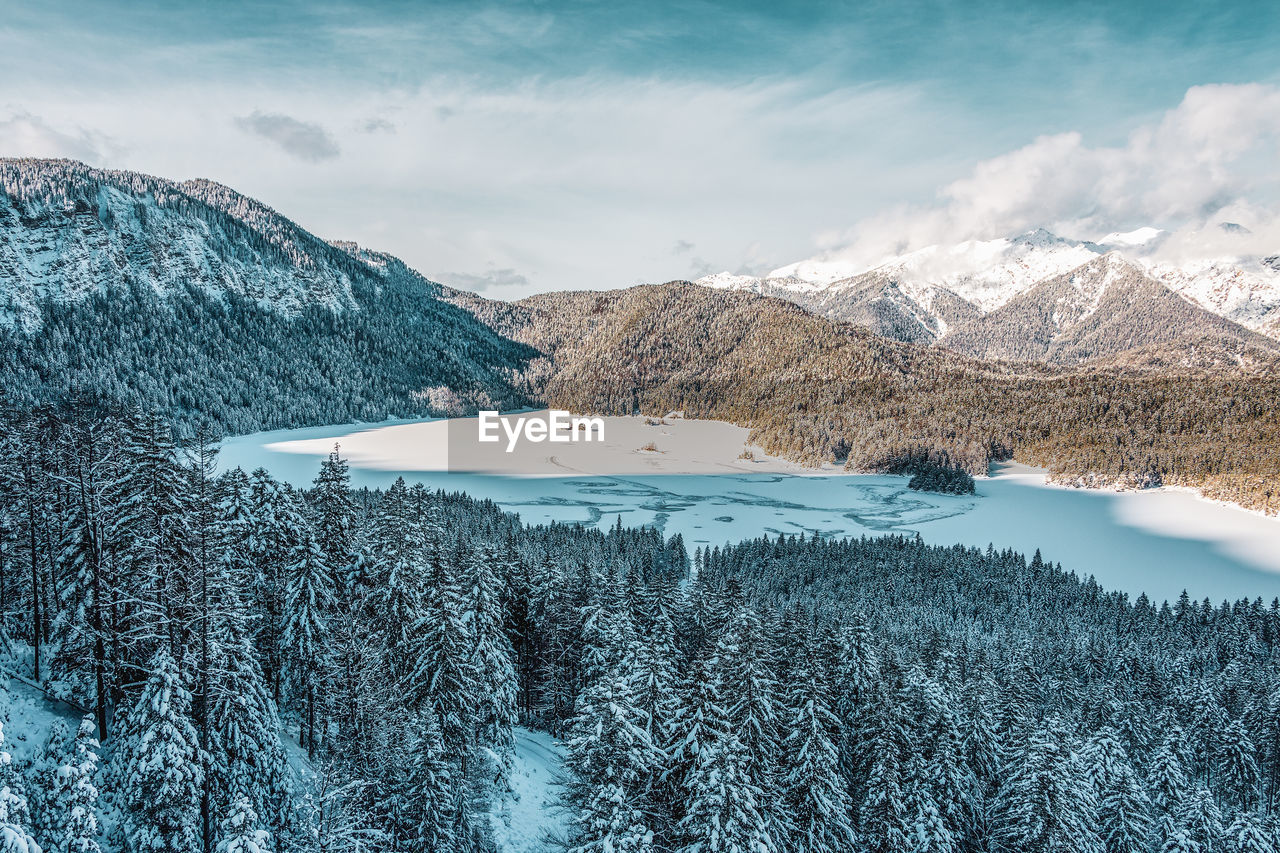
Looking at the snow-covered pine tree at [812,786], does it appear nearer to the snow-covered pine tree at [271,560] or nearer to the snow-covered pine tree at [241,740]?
the snow-covered pine tree at [241,740]

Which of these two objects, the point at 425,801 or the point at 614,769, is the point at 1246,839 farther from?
the point at 425,801

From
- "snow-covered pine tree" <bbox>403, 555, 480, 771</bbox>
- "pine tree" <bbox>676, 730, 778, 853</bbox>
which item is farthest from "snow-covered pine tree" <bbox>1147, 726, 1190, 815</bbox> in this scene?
"snow-covered pine tree" <bbox>403, 555, 480, 771</bbox>

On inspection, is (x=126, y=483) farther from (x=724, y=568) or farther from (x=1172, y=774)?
(x=724, y=568)

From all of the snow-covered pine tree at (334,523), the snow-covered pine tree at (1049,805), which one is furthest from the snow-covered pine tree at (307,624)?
the snow-covered pine tree at (1049,805)

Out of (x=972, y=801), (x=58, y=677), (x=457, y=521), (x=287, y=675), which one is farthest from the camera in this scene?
(x=457, y=521)

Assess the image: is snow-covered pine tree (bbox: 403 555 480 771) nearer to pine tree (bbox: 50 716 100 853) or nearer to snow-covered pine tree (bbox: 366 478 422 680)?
snow-covered pine tree (bbox: 366 478 422 680)

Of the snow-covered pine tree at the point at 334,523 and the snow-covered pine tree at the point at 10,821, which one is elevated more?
the snow-covered pine tree at the point at 334,523

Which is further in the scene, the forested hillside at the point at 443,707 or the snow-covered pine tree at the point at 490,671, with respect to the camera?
the snow-covered pine tree at the point at 490,671

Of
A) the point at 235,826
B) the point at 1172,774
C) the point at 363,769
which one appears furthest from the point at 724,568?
the point at 235,826
